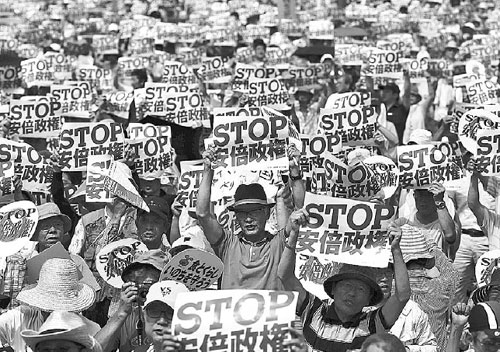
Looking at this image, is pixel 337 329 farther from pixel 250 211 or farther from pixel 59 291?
pixel 59 291

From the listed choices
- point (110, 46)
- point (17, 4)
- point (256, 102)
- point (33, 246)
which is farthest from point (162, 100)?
point (17, 4)

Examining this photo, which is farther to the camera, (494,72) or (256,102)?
(494,72)

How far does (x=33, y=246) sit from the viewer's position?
11094 mm

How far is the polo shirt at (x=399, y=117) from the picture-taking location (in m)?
18.8

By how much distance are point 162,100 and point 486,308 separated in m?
9.08

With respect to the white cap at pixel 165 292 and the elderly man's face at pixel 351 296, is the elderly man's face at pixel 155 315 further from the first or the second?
the elderly man's face at pixel 351 296

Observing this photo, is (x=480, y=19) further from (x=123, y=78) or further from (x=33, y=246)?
(x=33, y=246)

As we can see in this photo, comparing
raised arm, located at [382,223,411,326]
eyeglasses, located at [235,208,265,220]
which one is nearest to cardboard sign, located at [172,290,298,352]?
raised arm, located at [382,223,411,326]

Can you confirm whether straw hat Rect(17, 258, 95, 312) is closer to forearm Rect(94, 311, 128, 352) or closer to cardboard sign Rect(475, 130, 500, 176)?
forearm Rect(94, 311, 128, 352)

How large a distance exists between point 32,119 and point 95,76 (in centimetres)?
570

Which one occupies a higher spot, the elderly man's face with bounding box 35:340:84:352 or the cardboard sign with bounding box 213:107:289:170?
the cardboard sign with bounding box 213:107:289:170

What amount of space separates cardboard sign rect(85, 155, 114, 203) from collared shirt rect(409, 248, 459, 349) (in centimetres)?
317

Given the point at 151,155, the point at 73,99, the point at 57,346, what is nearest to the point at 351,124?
the point at 151,155

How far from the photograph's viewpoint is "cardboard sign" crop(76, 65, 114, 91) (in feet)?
71.1
